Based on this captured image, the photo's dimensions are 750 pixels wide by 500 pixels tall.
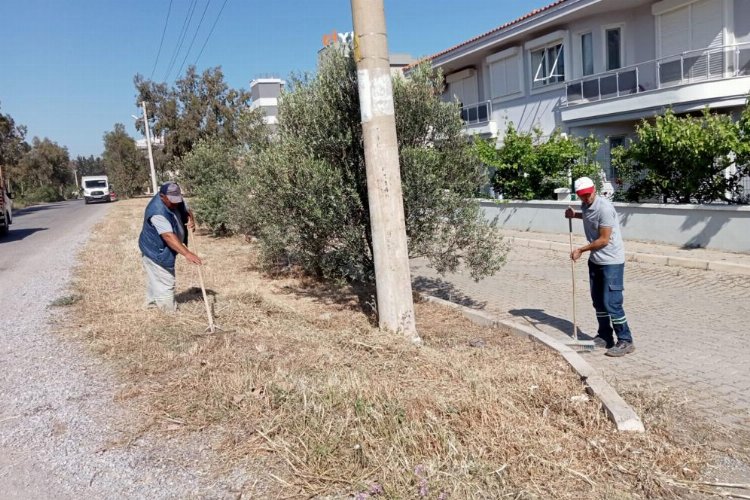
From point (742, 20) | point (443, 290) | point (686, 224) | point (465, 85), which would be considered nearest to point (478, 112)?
point (465, 85)

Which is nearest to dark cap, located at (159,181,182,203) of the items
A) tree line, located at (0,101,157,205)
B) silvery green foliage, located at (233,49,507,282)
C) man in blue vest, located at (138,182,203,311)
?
man in blue vest, located at (138,182,203,311)

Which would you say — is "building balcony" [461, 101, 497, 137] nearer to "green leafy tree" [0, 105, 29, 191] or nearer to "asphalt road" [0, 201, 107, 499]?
"asphalt road" [0, 201, 107, 499]

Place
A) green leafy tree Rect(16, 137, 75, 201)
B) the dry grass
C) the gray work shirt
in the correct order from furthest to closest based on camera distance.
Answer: green leafy tree Rect(16, 137, 75, 201) < the gray work shirt < the dry grass

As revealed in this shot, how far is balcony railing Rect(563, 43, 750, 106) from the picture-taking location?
14.8m

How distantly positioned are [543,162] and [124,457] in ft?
42.3

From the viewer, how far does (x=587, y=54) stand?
18.2 m

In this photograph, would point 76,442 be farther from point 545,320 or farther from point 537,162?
point 537,162

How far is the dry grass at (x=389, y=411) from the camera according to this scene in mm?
3053

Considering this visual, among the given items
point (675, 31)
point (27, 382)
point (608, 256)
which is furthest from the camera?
point (675, 31)

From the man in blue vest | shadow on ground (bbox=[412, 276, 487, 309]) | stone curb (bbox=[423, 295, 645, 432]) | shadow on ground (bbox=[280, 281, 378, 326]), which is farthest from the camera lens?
shadow on ground (bbox=[412, 276, 487, 309])

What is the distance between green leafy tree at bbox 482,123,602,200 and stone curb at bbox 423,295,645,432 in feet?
27.1

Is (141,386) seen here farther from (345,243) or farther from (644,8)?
(644,8)

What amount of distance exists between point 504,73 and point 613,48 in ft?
13.7

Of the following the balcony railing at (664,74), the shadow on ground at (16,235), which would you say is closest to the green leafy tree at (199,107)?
the shadow on ground at (16,235)
